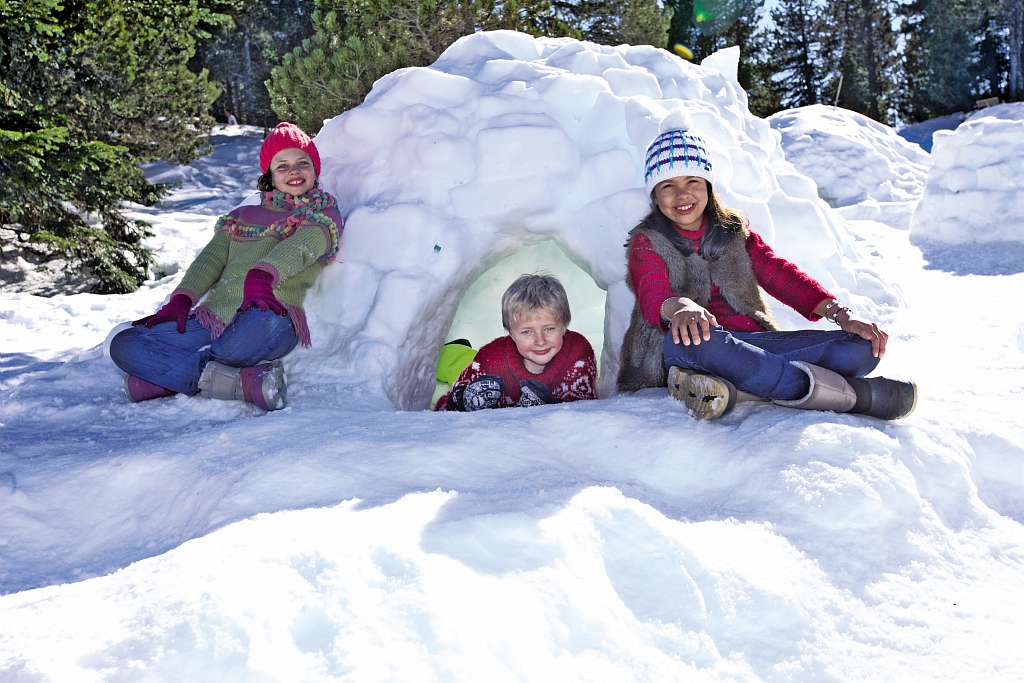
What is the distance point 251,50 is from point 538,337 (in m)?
22.1

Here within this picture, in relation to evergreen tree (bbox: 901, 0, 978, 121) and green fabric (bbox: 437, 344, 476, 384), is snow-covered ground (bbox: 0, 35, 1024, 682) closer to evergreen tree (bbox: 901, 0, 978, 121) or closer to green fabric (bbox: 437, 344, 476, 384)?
green fabric (bbox: 437, 344, 476, 384)

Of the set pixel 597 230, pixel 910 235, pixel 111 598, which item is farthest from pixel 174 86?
pixel 111 598

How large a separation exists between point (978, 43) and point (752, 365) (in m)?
21.8

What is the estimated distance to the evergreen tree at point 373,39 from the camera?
6.59 m

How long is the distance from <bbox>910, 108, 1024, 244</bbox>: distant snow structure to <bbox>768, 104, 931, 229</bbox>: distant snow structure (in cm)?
151

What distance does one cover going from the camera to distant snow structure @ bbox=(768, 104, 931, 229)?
8.86 metres

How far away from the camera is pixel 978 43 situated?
18297mm

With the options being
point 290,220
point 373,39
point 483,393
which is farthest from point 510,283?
point 373,39

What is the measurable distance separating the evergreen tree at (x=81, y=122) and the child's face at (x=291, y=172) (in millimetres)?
2100

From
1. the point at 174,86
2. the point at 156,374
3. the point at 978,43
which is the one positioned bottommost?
the point at 156,374

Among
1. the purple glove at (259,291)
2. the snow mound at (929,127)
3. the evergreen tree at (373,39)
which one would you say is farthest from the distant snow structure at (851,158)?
the snow mound at (929,127)

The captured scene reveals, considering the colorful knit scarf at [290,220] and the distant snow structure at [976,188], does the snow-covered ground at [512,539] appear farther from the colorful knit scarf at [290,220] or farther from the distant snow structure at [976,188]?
the distant snow structure at [976,188]

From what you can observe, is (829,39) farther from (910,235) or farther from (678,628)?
(678,628)

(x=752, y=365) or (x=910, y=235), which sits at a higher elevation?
(x=910, y=235)
